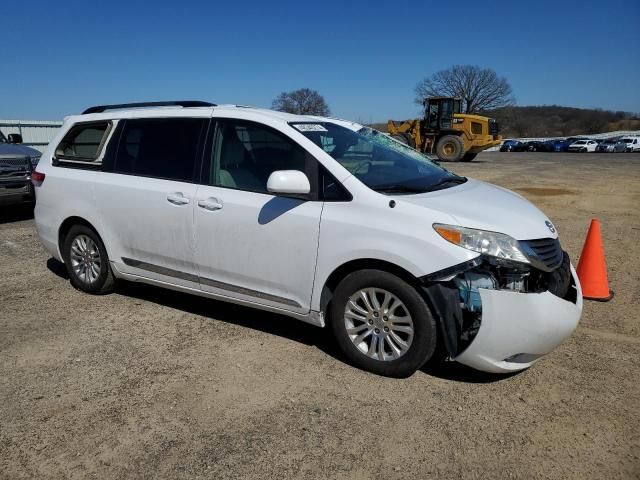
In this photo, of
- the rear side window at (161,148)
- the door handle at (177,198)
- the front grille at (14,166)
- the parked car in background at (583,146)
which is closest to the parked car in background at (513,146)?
the parked car in background at (583,146)

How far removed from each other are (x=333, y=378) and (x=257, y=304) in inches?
32.8

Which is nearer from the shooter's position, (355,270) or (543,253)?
(543,253)

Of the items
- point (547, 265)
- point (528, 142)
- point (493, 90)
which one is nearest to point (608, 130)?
point (493, 90)

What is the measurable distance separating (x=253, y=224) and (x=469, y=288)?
1567mm

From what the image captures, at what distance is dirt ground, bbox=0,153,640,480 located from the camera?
2512mm

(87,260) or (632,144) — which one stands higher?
(632,144)

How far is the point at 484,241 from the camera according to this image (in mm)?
2979

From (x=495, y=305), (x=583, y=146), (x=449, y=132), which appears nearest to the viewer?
(x=495, y=305)

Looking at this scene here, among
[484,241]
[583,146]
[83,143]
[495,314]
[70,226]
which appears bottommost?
[70,226]

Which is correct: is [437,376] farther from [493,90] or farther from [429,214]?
[493,90]

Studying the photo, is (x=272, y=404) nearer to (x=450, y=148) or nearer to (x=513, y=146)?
(x=450, y=148)

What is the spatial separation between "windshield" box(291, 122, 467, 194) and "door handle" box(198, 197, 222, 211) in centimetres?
81

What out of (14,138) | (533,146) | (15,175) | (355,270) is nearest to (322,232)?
(355,270)

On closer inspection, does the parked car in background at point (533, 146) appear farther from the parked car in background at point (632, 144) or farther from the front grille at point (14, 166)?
the front grille at point (14, 166)
